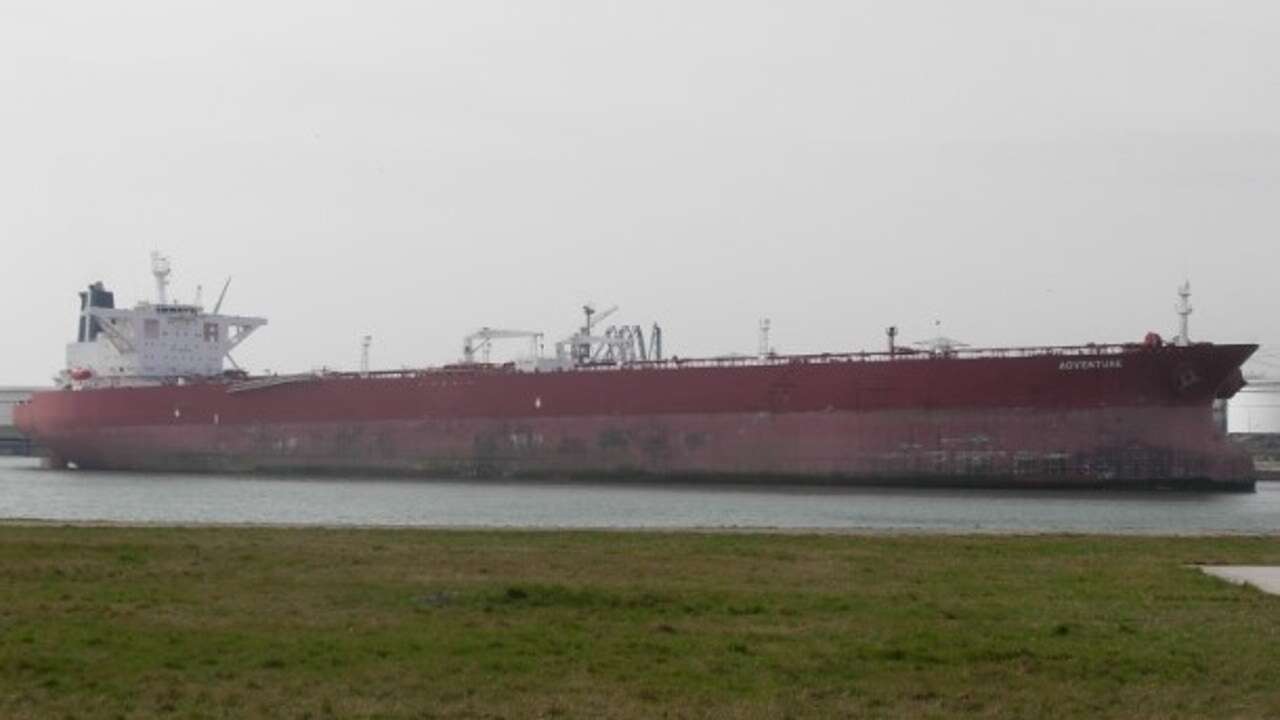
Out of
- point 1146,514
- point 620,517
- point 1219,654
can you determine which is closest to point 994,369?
point 1146,514

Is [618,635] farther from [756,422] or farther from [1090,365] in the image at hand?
[756,422]

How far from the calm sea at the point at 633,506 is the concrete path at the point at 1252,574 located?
608cm

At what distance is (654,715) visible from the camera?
6277mm

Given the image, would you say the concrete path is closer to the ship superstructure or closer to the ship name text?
the ship name text

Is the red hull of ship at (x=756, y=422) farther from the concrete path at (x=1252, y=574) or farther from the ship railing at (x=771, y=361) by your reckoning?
the concrete path at (x=1252, y=574)

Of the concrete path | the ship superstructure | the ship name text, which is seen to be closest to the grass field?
the concrete path

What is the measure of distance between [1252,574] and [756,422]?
2486 cm

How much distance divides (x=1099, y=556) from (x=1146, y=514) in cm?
1290

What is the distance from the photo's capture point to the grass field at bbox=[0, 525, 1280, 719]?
6.57 metres

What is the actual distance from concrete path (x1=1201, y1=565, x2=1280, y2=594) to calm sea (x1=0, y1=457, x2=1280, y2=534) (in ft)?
19.9

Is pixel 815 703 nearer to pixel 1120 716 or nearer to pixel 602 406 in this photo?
pixel 1120 716

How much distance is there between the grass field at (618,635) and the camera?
Answer: 6.57 metres

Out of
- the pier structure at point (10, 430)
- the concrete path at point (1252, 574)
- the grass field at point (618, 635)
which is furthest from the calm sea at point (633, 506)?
the pier structure at point (10, 430)

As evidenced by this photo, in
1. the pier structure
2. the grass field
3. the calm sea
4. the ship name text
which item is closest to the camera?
the grass field
